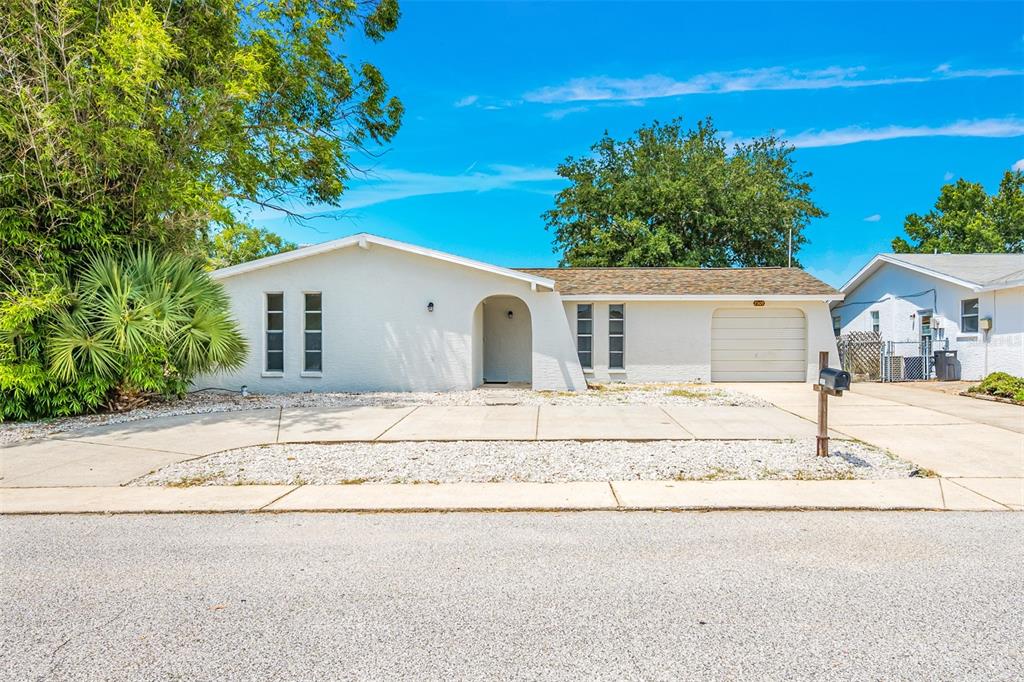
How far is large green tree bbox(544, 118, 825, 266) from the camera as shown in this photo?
87.0 feet

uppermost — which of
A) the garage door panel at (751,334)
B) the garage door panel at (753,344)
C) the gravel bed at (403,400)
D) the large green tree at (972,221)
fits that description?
the large green tree at (972,221)

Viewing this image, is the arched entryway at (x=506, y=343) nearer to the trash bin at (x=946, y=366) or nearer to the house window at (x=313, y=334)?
the house window at (x=313, y=334)

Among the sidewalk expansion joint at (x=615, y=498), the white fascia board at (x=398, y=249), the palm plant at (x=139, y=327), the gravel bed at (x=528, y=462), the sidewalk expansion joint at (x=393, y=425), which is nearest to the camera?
the sidewalk expansion joint at (x=615, y=498)

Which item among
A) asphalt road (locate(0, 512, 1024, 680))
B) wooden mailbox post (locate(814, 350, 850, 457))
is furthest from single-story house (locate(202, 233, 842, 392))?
asphalt road (locate(0, 512, 1024, 680))

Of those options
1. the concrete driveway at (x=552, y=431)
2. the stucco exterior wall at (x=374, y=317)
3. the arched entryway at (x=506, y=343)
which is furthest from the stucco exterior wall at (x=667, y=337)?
the concrete driveway at (x=552, y=431)

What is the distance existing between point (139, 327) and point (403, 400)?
487 centimetres

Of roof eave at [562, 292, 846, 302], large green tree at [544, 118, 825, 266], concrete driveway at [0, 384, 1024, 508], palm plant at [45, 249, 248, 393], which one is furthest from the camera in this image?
large green tree at [544, 118, 825, 266]

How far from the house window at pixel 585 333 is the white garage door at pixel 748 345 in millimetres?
3472

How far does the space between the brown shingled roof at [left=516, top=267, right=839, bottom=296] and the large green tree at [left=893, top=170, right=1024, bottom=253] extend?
2122 cm

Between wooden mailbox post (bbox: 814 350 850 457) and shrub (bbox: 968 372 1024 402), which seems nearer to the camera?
wooden mailbox post (bbox: 814 350 850 457)

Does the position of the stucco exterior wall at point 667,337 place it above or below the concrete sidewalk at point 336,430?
above

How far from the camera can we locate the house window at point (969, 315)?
630 inches

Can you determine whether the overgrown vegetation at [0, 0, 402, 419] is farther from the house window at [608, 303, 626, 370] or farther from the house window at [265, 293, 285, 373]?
the house window at [608, 303, 626, 370]

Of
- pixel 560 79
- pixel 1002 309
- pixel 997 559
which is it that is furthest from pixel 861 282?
pixel 997 559
